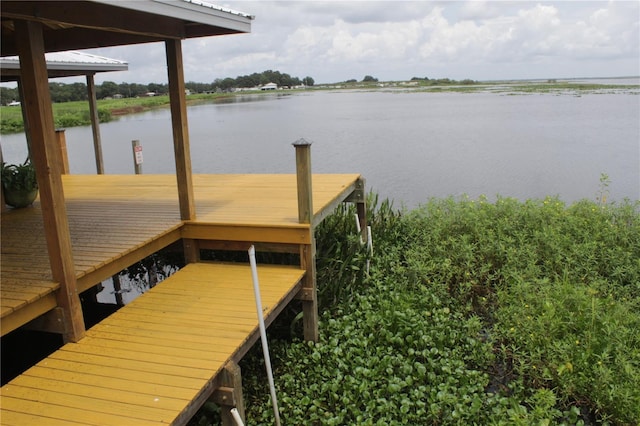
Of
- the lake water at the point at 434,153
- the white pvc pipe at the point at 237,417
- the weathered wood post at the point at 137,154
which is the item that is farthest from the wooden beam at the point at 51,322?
the lake water at the point at 434,153

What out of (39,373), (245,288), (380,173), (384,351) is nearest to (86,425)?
(39,373)

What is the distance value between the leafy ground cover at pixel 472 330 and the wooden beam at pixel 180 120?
151 centimetres

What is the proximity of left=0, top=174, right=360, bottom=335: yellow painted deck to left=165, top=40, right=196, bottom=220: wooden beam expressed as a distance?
227 millimetres

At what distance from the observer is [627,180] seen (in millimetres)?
11125

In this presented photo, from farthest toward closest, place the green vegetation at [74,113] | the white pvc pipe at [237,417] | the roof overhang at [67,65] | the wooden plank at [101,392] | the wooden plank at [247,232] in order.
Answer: the green vegetation at [74,113]
the roof overhang at [67,65]
the wooden plank at [247,232]
the white pvc pipe at [237,417]
the wooden plank at [101,392]

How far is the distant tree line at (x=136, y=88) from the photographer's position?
1212 inches

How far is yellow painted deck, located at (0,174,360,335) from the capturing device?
3.22m

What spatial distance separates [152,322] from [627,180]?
11151 millimetres

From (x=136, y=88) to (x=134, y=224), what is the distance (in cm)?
6103

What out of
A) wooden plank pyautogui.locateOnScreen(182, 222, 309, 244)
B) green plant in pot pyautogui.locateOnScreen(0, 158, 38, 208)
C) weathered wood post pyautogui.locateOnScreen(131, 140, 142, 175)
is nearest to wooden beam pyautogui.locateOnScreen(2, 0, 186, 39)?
wooden plank pyautogui.locateOnScreen(182, 222, 309, 244)

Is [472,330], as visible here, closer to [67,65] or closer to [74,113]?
[67,65]

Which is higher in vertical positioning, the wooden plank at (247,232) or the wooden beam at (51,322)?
the wooden plank at (247,232)

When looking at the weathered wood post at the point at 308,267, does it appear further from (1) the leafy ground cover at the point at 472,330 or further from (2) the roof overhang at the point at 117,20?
(2) the roof overhang at the point at 117,20

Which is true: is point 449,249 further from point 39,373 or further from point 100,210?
point 39,373
